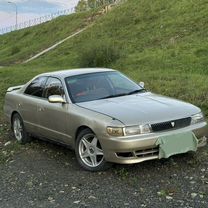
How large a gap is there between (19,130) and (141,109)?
323 centimetres

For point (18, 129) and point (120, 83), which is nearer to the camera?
point (120, 83)

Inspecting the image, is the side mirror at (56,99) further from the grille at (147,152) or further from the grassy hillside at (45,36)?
the grassy hillside at (45,36)

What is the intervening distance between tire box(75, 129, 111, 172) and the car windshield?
0.74m

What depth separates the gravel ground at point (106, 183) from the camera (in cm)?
562

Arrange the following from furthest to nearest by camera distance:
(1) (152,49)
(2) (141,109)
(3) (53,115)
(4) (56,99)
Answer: (1) (152,49), (3) (53,115), (4) (56,99), (2) (141,109)

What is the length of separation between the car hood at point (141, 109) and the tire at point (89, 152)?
397mm

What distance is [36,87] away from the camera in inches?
341

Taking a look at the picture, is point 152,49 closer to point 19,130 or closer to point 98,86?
point 19,130

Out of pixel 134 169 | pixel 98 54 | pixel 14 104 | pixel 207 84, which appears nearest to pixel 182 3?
pixel 98 54

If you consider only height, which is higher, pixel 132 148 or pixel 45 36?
pixel 132 148

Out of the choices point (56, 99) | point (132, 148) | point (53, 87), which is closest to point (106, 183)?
point (132, 148)

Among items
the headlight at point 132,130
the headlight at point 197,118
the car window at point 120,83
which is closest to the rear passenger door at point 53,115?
the car window at point 120,83

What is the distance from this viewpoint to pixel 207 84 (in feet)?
38.1

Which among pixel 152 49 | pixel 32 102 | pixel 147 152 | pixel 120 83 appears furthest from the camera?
pixel 152 49
